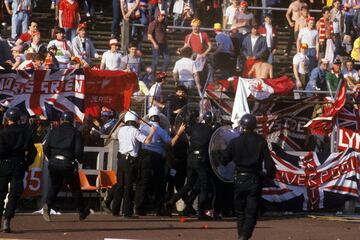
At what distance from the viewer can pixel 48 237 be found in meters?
17.6

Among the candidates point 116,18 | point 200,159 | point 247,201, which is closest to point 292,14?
point 116,18

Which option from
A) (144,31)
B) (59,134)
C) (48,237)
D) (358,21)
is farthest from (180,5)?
(48,237)

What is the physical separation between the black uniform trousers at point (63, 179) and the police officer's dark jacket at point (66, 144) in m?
0.14

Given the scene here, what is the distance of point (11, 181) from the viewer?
1806 cm

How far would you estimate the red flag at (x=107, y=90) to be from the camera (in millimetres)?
22188

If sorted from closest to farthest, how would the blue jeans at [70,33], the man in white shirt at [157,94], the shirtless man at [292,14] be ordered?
the man in white shirt at [157,94] < the blue jeans at [70,33] < the shirtless man at [292,14]

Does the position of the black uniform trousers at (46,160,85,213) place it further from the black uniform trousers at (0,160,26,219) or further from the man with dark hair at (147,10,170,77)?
the man with dark hair at (147,10,170,77)

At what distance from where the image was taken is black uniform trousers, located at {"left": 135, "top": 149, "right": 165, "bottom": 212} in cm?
2133

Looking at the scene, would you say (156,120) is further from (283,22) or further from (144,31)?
(283,22)

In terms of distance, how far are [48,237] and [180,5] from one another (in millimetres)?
13128

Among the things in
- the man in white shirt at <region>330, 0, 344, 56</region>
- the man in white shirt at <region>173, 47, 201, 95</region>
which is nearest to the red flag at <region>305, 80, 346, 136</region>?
the man in white shirt at <region>173, 47, 201, 95</region>

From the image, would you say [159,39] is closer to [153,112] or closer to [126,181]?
[153,112]

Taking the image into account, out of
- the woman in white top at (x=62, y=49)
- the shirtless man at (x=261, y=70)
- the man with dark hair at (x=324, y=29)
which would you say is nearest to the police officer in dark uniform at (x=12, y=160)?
the woman in white top at (x=62, y=49)

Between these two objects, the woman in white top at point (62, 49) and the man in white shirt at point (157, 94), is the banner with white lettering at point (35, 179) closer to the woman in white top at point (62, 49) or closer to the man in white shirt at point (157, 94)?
the man in white shirt at point (157, 94)
